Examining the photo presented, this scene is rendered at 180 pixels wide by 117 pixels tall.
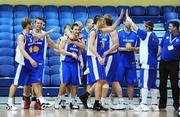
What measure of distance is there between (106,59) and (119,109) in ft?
3.32

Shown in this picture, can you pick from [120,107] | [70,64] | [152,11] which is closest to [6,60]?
[70,64]

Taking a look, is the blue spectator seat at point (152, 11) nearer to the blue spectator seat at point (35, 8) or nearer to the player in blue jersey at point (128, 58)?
the blue spectator seat at point (35, 8)

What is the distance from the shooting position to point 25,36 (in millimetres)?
8750

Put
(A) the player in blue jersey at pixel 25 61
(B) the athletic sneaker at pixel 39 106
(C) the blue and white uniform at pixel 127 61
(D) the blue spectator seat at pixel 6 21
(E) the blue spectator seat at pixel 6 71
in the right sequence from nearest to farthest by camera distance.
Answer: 1. (B) the athletic sneaker at pixel 39 106
2. (A) the player in blue jersey at pixel 25 61
3. (C) the blue and white uniform at pixel 127 61
4. (E) the blue spectator seat at pixel 6 71
5. (D) the blue spectator seat at pixel 6 21

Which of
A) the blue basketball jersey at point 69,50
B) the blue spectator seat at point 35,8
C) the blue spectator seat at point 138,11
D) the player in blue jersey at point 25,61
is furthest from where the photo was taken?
the blue spectator seat at point 138,11

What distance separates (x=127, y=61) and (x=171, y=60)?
91cm

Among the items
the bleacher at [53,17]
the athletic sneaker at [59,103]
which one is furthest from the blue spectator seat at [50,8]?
the athletic sneaker at [59,103]

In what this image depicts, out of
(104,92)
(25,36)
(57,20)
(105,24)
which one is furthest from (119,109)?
(57,20)

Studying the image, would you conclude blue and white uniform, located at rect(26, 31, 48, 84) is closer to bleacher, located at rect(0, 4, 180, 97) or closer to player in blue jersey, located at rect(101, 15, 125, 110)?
player in blue jersey, located at rect(101, 15, 125, 110)

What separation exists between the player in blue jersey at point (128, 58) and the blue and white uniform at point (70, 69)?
0.87 meters

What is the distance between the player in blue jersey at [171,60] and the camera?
912cm

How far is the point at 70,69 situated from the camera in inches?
362

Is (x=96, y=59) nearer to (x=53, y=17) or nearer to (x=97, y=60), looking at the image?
(x=97, y=60)
